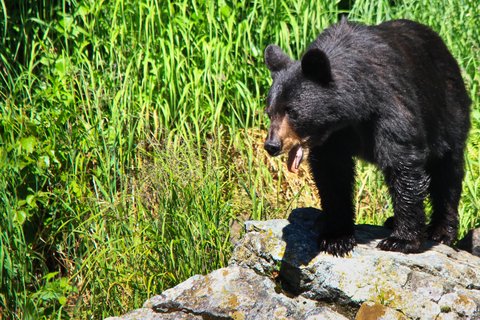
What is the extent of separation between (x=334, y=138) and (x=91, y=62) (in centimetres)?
354

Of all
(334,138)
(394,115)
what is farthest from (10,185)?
(394,115)

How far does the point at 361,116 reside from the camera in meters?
4.92

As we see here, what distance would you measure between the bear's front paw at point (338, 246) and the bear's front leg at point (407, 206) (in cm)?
23

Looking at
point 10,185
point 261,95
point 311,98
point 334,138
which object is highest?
point 311,98

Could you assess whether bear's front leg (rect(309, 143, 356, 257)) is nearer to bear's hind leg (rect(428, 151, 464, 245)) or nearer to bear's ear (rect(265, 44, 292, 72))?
bear's ear (rect(265, 44, 292, 72))

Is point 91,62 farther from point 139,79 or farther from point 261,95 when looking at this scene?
point 261,95

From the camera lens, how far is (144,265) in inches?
239

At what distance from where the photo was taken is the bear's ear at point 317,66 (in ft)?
15.5

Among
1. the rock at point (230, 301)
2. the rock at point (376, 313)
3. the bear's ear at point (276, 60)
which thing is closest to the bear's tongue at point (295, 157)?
the bear's ear at point (276, 60)

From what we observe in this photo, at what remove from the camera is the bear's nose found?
15.6ft

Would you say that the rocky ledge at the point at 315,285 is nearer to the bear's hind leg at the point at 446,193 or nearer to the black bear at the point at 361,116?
the black bear at the point at 361,116

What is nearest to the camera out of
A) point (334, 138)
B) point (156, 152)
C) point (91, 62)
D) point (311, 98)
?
point (311, 98)

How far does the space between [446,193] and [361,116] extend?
1332mm

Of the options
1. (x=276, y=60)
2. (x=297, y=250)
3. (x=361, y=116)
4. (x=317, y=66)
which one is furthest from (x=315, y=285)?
(x=276, y=60)
